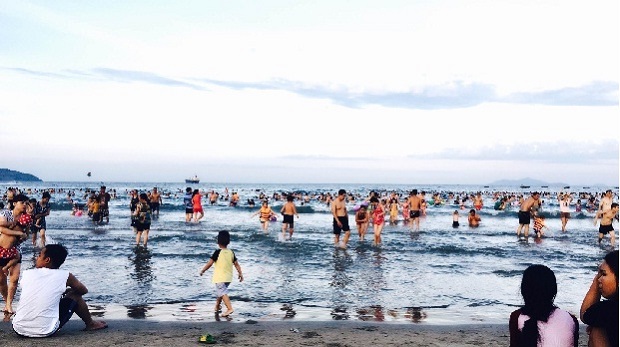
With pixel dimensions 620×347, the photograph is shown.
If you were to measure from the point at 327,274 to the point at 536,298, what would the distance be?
9604 millimetres

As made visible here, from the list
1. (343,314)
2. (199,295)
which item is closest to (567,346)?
(343,314)

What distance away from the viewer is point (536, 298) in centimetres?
360

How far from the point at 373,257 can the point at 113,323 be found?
9.44m

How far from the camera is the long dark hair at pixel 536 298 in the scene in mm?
3564

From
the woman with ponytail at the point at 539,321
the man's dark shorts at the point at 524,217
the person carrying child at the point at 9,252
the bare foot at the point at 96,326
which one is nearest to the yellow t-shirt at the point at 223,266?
the bare foot at the point at 96,326

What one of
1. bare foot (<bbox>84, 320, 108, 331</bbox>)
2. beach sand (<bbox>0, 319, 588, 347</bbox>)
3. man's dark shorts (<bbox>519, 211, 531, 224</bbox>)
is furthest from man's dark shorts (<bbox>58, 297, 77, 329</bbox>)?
man's dark shorts (<bbox>519, 211, 531, 224</bbox>)

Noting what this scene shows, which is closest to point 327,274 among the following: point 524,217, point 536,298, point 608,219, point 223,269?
point 223,269

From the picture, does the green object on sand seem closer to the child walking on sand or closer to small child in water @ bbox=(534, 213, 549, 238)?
the child walking on sand

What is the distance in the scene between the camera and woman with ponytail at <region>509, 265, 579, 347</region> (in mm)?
3598

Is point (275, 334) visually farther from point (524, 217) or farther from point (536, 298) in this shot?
point (524, 217)

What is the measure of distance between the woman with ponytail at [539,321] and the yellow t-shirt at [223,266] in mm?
5601

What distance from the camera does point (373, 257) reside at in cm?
1599

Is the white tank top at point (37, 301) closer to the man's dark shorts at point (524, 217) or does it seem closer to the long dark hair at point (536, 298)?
the long dark hair at point (536, 298)

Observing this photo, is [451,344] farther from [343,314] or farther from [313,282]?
[313,282]
